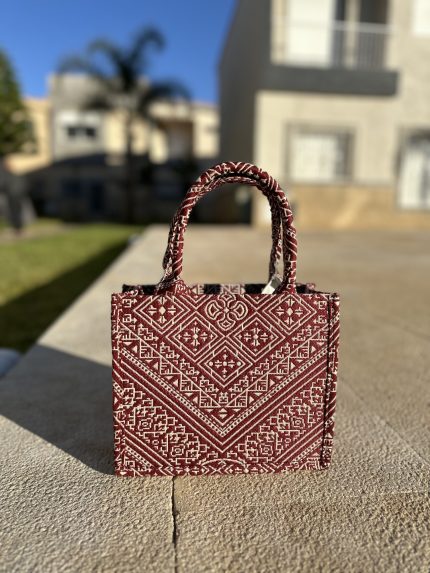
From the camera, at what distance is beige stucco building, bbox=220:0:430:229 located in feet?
38.5

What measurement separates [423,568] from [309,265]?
512 centimetres

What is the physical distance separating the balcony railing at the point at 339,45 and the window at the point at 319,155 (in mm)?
1854

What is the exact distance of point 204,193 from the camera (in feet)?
4.00

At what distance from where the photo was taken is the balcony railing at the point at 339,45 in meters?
11.7

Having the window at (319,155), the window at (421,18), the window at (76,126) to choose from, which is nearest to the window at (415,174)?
the window at (319,155)

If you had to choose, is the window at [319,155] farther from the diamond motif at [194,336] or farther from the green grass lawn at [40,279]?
the diamond motif at [194,336]

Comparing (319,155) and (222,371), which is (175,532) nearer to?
(222,371)

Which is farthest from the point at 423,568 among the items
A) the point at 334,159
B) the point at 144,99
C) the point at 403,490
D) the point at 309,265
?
the point at 144,99

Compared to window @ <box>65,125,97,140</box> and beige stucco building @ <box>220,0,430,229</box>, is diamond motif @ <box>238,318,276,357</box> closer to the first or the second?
beige stucco building @ <box>220,0,430,229</box>

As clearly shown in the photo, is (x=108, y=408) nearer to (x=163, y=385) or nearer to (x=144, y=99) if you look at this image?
(x=163, y=385)

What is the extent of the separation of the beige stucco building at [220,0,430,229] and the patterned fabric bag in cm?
1120

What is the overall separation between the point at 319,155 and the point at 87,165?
17.8 meters

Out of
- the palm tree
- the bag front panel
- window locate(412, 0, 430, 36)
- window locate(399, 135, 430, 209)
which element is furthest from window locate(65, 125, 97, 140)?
the bag front panel

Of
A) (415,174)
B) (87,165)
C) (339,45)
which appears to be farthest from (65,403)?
(87,165)
